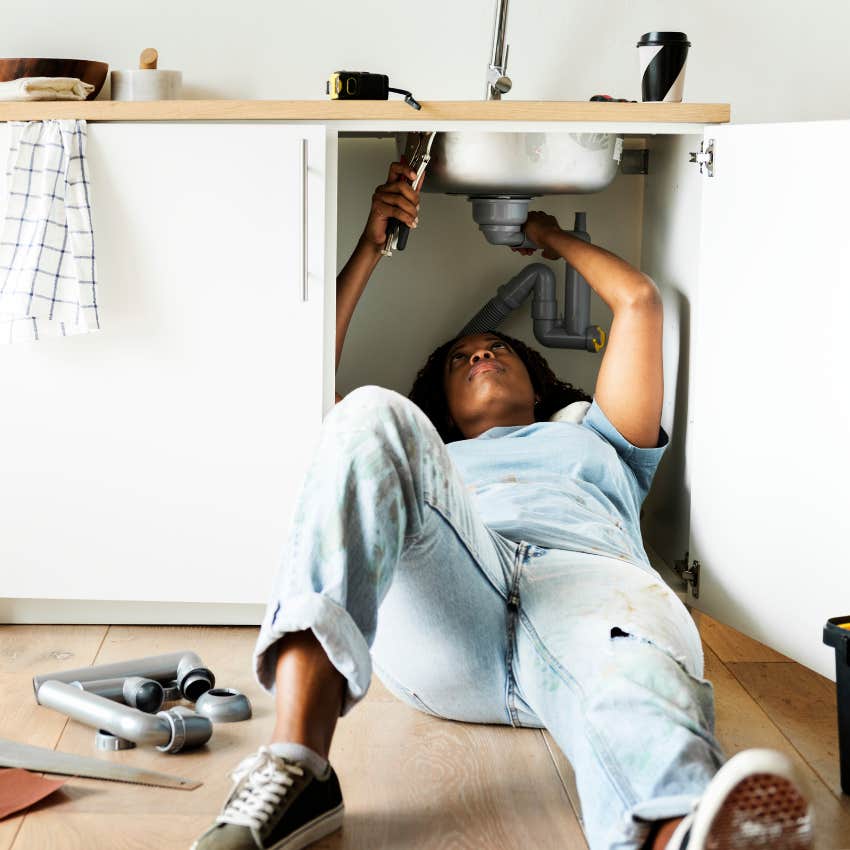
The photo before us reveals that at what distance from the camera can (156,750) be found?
1.56m

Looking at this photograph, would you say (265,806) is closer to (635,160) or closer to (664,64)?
(664,64)

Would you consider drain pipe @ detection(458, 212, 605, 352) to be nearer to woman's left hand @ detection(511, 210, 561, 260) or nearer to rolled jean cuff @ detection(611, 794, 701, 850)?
woman's left hand @ detection(511, 210, 561, 260)

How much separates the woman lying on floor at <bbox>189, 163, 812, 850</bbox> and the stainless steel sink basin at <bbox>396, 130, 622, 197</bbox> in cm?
61

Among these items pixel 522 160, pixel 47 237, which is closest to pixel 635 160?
pixel 522 160

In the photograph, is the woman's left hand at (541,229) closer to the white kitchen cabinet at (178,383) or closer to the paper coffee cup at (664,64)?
the paper coffee cup at (664,64)

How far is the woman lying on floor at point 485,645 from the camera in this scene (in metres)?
1.09

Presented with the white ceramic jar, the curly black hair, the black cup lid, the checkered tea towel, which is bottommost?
the curly black hair

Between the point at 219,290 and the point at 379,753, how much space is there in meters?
0.84

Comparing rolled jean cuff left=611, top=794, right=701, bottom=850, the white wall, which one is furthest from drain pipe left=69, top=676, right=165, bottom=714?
the white wall

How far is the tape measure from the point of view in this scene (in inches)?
77.2

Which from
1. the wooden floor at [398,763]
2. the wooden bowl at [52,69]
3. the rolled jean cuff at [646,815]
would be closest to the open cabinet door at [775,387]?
the wooden floor at [398,763]

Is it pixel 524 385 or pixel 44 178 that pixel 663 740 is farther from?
pixel 44 178

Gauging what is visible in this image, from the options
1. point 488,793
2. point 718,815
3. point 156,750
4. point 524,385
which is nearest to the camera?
point 718,815

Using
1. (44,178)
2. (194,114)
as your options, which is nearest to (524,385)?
(194,114)
